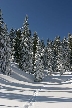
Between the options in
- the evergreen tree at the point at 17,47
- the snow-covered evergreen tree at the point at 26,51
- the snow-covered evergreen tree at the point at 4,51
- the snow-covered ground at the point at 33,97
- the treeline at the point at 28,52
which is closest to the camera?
the snow-covered ground at the point at 33,97

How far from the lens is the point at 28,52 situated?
61.9 meters

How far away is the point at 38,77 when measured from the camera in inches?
2088

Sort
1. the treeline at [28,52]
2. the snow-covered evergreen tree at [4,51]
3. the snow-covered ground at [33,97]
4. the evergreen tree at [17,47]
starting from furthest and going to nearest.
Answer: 1. the evergreen tree at [17,47]
2. the treeline at [28,52]
3. the snow-covered evergreen tree at [4,51]
4. the snow-covered ground at [33,97]

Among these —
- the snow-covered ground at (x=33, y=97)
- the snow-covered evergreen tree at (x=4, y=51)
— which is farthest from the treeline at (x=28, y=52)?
the snow-covered ground at (x=33, y=97)

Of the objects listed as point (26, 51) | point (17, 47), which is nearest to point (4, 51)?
point (26, 51)

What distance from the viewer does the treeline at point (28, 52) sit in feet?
156

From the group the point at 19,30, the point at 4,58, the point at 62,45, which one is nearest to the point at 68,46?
the point at 62,45

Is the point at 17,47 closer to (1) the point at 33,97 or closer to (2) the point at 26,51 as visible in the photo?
(2) the point at 26,51

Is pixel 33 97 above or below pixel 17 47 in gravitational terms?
below

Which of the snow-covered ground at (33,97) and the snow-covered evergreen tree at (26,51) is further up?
the snow-covered evergreen tree at (26,51)

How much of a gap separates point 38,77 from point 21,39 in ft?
58.3

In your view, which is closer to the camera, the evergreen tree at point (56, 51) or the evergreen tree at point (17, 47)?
the evergreen tree at point (17, 47)

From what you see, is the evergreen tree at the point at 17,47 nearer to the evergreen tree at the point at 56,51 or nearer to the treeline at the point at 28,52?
the treeline at the point at 28,52

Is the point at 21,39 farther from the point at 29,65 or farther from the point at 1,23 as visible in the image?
the point at 1,23
